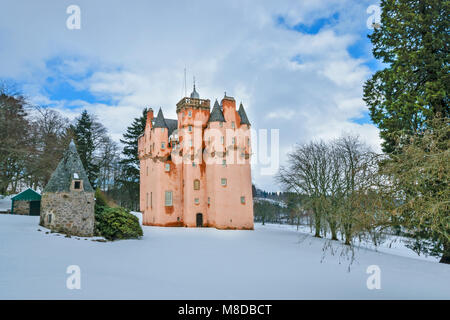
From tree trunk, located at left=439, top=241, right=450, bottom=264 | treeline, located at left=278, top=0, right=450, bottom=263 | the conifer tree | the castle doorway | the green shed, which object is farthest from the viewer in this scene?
the conifer tree

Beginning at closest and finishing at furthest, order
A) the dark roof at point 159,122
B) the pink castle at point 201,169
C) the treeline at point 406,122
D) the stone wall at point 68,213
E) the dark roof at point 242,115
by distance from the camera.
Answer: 1. the treeline at point 406,122
2. the stone wall at point 68,213
3. the pink castle at point 201,169
4. the dark roof at point 159,122
5. the dark roof at point 242,115

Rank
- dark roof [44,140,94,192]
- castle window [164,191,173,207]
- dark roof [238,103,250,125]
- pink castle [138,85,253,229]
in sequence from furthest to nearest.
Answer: dark roof [238,103,250,125], castle window [164,191,173,207], pink castle [138,85,253,229], dark roof [44,140,94,192]

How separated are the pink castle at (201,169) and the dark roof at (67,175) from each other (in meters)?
13.5

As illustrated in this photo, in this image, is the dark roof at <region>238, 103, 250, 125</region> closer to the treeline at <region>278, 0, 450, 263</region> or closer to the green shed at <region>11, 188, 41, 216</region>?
the treeline at <region>278, 0, 450, 263</region>

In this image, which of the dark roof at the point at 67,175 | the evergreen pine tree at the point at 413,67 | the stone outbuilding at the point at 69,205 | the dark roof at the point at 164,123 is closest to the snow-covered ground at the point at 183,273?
the stone outbuilding at the point at 69,205

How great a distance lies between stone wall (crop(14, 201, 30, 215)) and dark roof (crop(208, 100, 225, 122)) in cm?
2186

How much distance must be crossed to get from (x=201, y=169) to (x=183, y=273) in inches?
913

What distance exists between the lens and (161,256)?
16.5m

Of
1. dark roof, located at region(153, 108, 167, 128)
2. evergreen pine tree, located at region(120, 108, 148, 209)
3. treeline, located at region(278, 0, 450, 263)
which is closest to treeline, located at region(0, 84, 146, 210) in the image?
evergreen pine tree, located at region(120, 108, 148, 209)

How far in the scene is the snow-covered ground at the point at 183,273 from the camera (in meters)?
9.10

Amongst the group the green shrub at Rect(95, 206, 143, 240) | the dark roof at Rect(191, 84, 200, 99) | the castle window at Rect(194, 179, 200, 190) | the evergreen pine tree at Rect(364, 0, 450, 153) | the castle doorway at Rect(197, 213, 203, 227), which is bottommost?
the castle doorway at Rect(197, 213, 203, 227)

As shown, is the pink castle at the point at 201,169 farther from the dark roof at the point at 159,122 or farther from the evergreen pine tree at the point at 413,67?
the evergreen pine tree at the point at 413,67

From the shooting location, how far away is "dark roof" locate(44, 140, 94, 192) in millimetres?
19938
